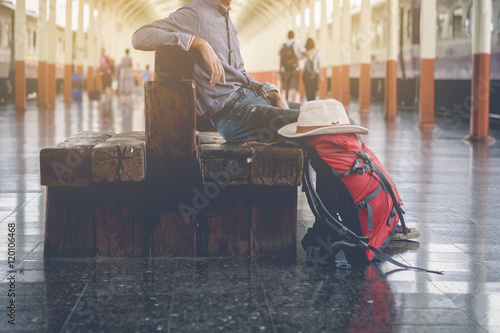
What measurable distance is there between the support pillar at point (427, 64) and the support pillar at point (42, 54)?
29.3 feet

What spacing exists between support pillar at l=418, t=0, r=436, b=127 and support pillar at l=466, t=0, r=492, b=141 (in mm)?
2393

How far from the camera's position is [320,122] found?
142 inches

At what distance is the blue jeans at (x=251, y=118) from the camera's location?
12.7ft

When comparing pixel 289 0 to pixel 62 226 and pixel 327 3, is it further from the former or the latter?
pixel 62 226

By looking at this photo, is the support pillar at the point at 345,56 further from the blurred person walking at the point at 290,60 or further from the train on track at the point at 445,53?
the blurred person walking at the point at 290,60

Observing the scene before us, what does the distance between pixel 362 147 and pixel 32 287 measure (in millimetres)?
1725

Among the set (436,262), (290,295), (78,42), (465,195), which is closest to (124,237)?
(290,295)

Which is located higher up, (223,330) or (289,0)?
(289,0)

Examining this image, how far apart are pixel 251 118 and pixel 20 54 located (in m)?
13.9

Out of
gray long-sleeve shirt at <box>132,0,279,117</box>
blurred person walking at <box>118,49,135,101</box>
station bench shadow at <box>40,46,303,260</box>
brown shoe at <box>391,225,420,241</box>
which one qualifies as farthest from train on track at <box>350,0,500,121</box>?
station bench shadow at <box>40,46,303,260</box>

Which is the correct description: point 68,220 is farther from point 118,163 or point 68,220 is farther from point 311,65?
point 311,65

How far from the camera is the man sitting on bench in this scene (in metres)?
3.84

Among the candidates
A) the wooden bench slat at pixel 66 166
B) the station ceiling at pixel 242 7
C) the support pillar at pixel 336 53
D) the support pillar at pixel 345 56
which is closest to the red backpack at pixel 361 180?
the wooden bench slat at pixel 66 166

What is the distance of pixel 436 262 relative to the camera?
3.60 m
